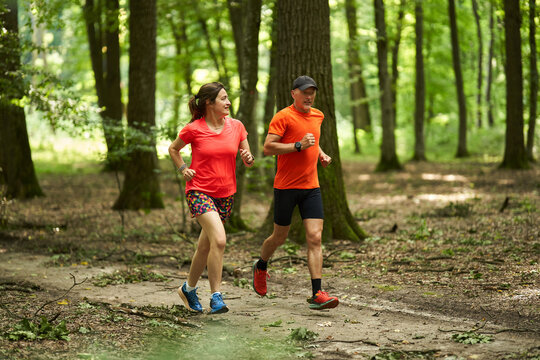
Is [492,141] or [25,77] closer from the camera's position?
[25,77]

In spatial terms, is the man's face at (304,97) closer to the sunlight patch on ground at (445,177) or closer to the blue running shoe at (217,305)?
the blue running shoe at (217,305)

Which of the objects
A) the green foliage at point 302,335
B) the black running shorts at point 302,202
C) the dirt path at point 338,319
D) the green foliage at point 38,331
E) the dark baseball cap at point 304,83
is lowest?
the dirt path at point 338,319

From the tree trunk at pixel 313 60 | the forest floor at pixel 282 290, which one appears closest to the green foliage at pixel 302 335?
the forest floor at pixel 282 290

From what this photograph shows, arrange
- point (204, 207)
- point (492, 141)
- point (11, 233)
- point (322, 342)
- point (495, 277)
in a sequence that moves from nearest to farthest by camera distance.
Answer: point (322, 342)
point (204, 207)
point (495, 277)
point (11, 233)
point (492, 141)

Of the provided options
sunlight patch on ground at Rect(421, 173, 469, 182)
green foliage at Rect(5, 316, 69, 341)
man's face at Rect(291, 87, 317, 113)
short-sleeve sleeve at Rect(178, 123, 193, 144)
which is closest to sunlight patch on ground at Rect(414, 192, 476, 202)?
sunlight patch on ground at Rect(421, 173, 469, 182)

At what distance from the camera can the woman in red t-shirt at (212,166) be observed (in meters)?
5.70

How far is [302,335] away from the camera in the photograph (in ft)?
16.4

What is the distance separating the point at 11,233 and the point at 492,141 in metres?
27.7

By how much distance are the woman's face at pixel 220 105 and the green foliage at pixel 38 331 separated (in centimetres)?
231

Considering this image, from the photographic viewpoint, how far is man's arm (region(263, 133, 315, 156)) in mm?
5734

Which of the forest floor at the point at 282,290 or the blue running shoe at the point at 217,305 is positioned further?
the blue running shoe at the point at 217,305

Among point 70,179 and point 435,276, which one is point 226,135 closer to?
point 435,276

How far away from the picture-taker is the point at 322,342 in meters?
4.93

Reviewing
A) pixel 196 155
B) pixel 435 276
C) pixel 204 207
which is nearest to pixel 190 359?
pixel 204 207
